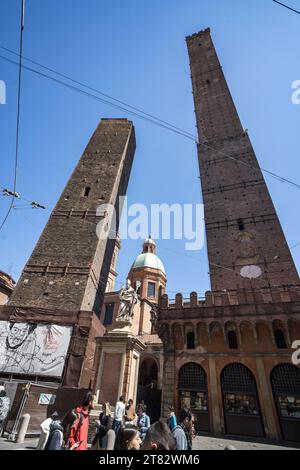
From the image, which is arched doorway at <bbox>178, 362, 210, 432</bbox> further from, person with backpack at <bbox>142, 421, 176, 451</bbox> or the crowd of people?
person with backpack at <bbox>142, 421, 176, 451</bbox>

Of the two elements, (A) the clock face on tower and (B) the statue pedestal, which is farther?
(A) the clock face on tower

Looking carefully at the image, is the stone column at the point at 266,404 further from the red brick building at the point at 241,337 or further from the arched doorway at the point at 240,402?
the arched doorway at the point at 240,402

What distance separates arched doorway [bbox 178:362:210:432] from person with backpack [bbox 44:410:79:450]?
471 inches

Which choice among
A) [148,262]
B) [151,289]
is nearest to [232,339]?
[151,289]

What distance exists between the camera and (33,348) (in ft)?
43.0

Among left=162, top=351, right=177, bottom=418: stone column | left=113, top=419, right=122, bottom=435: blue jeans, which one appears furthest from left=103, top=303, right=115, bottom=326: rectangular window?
left=113, top=419, right=122, bottom=435: blue jeans

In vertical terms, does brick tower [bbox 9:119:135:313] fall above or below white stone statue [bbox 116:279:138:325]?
above

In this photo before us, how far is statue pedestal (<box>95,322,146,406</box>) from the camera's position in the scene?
762cm

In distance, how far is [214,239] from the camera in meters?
22.7

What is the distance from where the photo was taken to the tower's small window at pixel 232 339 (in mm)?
14267

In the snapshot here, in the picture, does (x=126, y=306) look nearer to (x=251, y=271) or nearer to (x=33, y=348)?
(x=33, y=348)

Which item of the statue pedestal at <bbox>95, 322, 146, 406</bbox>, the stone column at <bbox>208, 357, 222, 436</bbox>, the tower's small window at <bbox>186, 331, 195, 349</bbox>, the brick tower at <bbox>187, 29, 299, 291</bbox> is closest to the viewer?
the statue pedestal at <bbox>95, 322, 146, 406</bbox>
